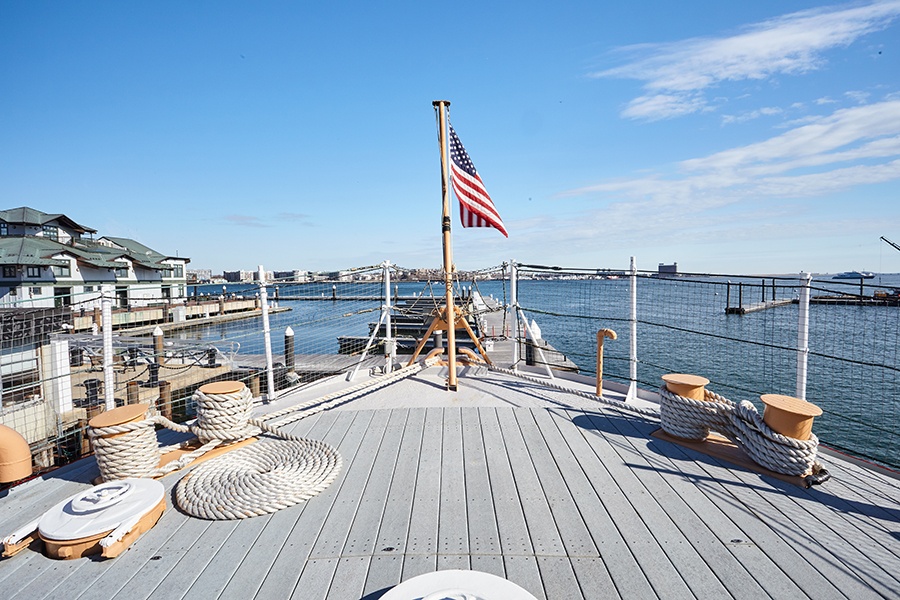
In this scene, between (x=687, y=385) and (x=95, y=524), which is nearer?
(x=95, y=524)

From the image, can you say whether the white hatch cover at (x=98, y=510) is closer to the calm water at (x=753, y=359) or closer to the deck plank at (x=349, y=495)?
the deck plank at (x=349, y=495)

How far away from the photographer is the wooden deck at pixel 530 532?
68.3 inches

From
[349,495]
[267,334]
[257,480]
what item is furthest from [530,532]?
[267,334]

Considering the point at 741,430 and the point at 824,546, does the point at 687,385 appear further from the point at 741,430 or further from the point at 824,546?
the point at 824,546

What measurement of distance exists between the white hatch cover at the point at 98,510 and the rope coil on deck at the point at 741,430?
3151 millimetres

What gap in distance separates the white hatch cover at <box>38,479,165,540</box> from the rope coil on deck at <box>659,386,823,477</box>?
3151 millimetres

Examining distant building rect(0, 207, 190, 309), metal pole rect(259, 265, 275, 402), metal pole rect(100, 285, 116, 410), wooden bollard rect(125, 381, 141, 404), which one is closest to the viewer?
metal pole rect(100, 285, 116, 410)

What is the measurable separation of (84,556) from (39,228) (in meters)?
38.0

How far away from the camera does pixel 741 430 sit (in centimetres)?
278

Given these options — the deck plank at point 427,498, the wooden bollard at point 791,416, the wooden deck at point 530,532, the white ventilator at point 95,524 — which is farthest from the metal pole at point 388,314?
the wooden bollard at point 791,416

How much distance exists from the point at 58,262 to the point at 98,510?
30848 mm

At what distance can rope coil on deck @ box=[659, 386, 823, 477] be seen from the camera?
2.50 metres

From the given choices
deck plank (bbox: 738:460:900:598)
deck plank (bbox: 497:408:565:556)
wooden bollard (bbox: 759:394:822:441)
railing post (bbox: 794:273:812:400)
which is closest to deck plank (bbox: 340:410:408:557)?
deck plank (bbox: 497:408:565:556)

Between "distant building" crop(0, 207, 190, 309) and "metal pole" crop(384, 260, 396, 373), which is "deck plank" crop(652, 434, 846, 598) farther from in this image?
"distant building" crop(0, 207, 190, 309)
